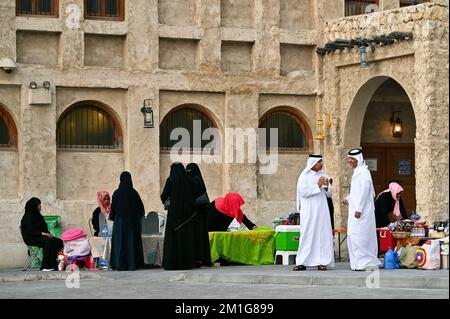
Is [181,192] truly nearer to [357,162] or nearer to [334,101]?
[357,162]

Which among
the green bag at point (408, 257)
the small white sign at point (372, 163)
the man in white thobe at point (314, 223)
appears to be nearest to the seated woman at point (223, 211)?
the man in white thobe at point (314, 223)

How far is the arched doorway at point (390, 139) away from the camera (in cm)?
2719

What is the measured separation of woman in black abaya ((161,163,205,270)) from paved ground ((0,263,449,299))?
44 cm

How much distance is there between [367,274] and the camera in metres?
18.3

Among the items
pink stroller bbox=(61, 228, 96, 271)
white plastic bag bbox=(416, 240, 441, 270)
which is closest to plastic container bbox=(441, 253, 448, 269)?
white plastic bag bbox=(416, 240, 441, 270)

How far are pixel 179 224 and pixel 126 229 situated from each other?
993 millimetres

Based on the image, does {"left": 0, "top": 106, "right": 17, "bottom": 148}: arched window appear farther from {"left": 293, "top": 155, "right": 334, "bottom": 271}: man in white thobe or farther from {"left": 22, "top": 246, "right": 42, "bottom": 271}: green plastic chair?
{"left": 293, "top": 155, "right": 334, "bottom": 271}: man in white thobe

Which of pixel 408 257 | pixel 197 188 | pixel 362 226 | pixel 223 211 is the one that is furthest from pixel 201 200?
pixel 408 257

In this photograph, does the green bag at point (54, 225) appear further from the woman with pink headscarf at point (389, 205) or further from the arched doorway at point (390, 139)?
the arched doorway at point (390, 139)

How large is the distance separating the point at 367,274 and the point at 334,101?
814cm

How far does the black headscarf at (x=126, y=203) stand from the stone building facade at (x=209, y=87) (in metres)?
2.65

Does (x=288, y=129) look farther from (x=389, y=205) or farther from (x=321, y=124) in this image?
(x=389, y=205)

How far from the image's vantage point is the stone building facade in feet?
77.5
